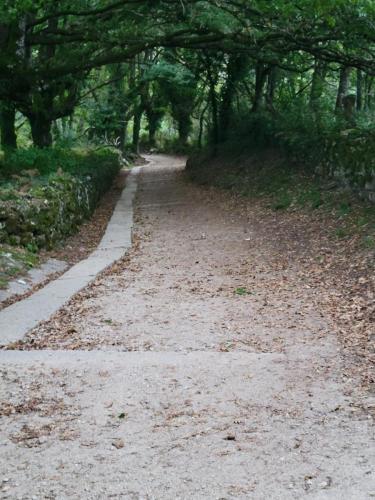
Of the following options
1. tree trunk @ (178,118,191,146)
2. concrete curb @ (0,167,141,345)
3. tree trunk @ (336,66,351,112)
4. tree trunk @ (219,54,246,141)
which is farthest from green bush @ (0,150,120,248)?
tree trunk @ (178,118,191,146)

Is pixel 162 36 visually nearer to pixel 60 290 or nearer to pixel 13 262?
pixel 13 262

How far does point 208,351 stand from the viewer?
5770 millimetres

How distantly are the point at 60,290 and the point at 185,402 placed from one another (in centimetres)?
417

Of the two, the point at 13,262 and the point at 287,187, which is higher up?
the point at 287,187

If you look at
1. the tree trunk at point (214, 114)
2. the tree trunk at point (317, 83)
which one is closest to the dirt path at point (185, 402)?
the tree trunk at point (317, 83)

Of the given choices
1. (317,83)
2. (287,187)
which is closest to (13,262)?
(287,187)

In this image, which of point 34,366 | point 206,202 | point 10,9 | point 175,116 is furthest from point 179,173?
point 34,366

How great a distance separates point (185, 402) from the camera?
4523 mm

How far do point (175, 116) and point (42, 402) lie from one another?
127 ft

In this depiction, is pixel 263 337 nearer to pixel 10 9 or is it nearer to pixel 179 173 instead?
pixel 10 9

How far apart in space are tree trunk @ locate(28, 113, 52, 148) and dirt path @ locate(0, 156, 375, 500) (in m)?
13.6

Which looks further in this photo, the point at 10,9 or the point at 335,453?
the point at 10,9

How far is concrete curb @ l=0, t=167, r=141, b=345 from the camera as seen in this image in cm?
658

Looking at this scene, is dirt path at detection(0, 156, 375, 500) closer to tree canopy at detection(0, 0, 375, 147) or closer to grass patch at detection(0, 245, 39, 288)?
grass patch at detection(0, 245, 39, 288)
